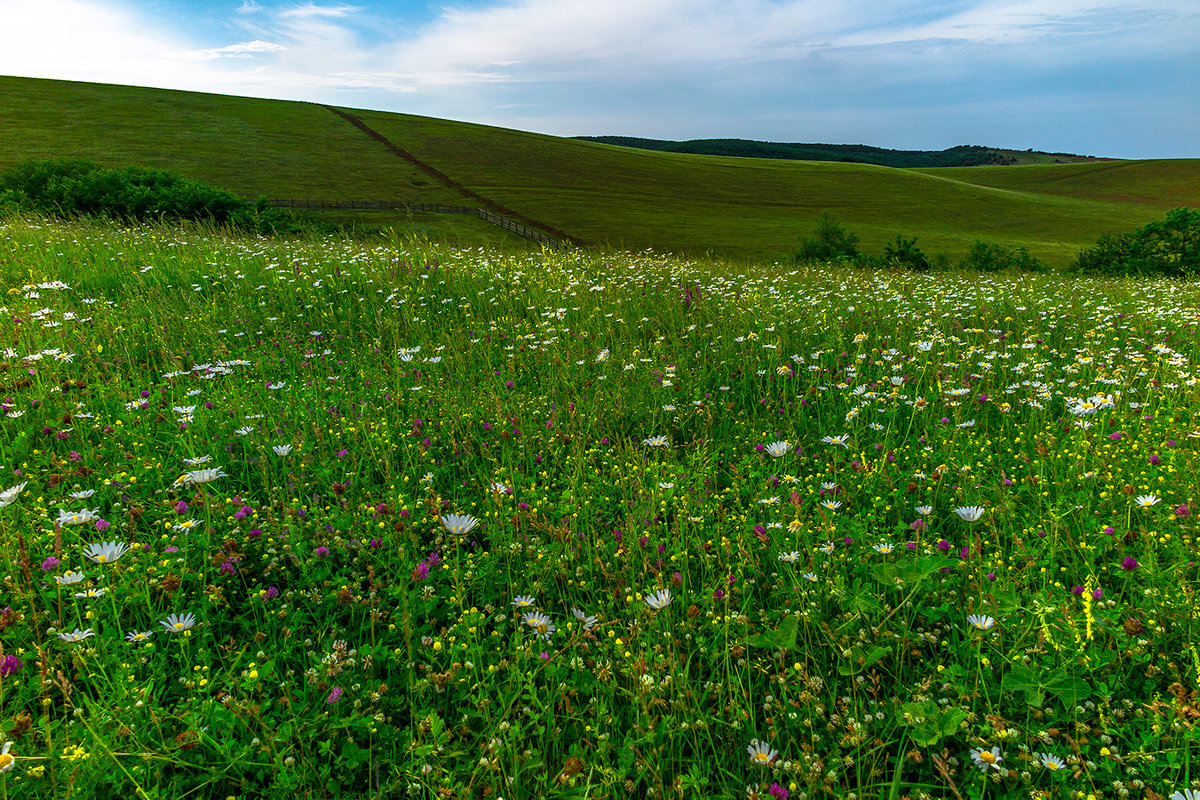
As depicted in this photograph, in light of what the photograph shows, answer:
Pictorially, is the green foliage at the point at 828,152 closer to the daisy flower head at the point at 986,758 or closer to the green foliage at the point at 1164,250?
the green foliage at the point at 1164,250

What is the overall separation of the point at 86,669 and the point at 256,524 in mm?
881

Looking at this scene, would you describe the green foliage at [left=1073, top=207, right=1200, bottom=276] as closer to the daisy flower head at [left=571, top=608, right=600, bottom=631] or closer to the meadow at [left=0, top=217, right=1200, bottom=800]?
the meadow at [left=0, top=217, right=1200, bottom=800]

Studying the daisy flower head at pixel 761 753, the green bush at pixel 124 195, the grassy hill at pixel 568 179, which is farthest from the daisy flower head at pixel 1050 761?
the grassy hill at pixel 568 179

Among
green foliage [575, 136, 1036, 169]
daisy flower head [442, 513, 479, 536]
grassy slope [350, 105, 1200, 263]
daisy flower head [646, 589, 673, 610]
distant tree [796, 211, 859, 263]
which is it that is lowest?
daisy flower head [646, 589, 673, 610]

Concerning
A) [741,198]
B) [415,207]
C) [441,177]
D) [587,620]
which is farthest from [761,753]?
[741,198]

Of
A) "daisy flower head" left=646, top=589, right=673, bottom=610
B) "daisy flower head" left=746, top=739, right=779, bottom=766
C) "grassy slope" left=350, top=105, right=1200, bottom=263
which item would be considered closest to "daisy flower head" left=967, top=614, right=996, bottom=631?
"daisy flower head" left=746, top=739, right=779, bottom=766

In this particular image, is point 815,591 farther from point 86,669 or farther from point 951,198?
point 951,198

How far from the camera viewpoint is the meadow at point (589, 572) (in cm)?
176

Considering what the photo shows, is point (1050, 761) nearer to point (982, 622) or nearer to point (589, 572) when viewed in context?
point (982, 622)

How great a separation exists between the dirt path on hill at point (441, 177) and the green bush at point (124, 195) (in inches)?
808

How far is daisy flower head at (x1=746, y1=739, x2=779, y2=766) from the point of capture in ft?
5.54

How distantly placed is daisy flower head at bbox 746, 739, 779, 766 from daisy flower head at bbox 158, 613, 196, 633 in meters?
1.86

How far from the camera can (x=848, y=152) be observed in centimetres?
17662

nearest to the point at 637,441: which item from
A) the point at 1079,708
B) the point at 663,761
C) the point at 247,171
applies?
the point at 663,761
